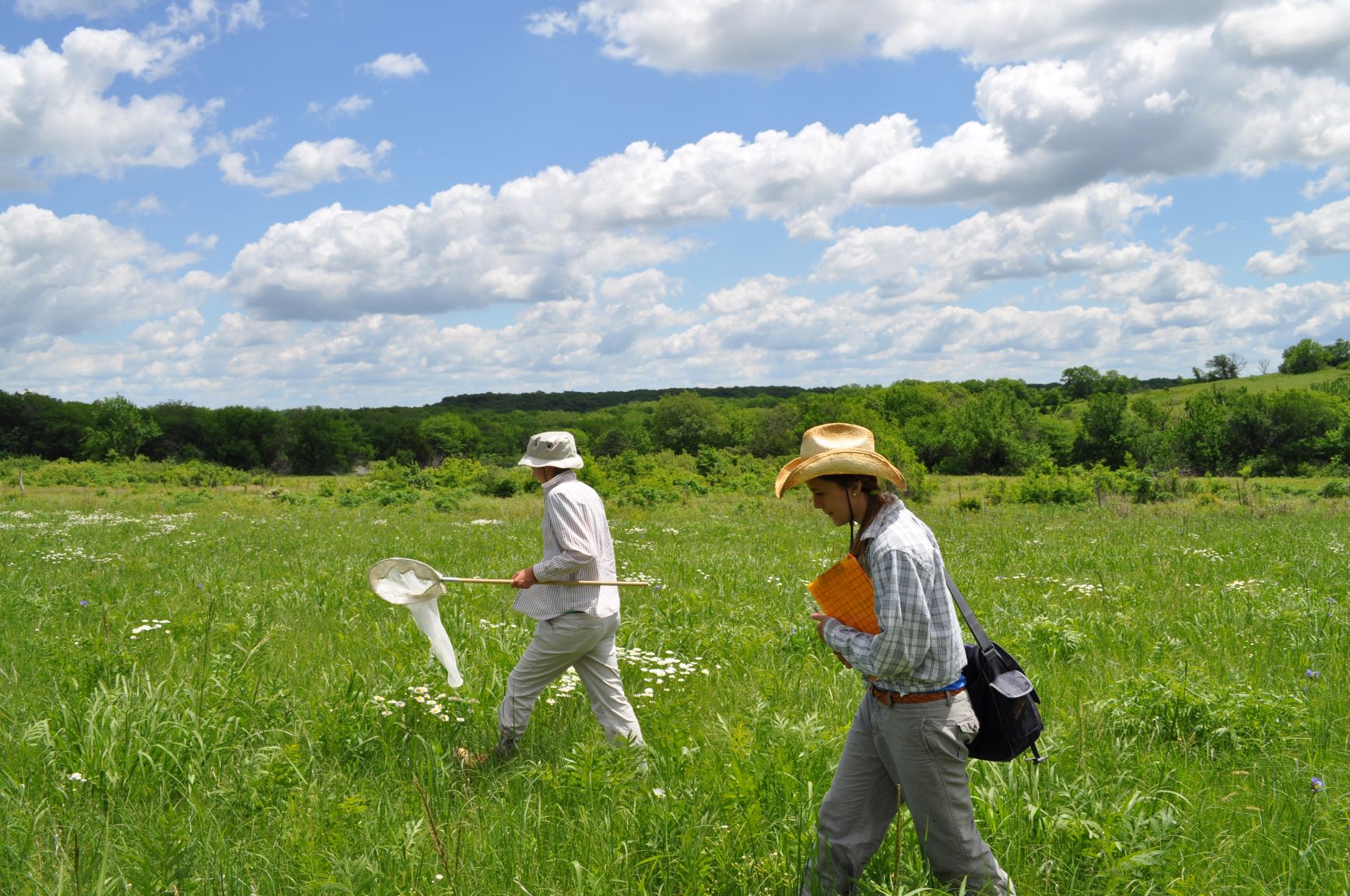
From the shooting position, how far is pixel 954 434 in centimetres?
7650

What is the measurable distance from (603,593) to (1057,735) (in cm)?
255

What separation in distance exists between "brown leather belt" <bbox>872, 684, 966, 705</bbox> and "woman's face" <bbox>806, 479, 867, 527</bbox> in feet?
1.94

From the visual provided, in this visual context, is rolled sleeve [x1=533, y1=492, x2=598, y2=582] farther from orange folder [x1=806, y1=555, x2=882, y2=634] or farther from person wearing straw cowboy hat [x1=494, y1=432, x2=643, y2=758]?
orange folder [x1=806, y1=555, x2=882, y2=634]

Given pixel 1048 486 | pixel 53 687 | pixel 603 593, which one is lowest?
pixel 1048 486

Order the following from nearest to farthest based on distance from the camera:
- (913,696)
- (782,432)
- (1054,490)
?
(913,696) → (1054,490) → (782,432)

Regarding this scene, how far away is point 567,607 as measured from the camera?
4.71 metres

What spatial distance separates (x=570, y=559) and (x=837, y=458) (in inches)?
83.0

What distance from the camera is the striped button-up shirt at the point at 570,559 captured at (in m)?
4.69

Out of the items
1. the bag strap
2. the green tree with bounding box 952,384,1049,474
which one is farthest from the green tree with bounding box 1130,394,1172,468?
the bag strap

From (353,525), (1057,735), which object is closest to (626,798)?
(1057,735)

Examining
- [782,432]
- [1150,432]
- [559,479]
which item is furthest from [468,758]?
[782,432]

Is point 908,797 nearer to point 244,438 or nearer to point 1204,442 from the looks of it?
point 1204,442

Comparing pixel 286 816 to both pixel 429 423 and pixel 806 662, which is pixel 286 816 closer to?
pixel 806 662

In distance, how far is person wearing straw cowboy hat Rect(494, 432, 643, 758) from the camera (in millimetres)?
4715
